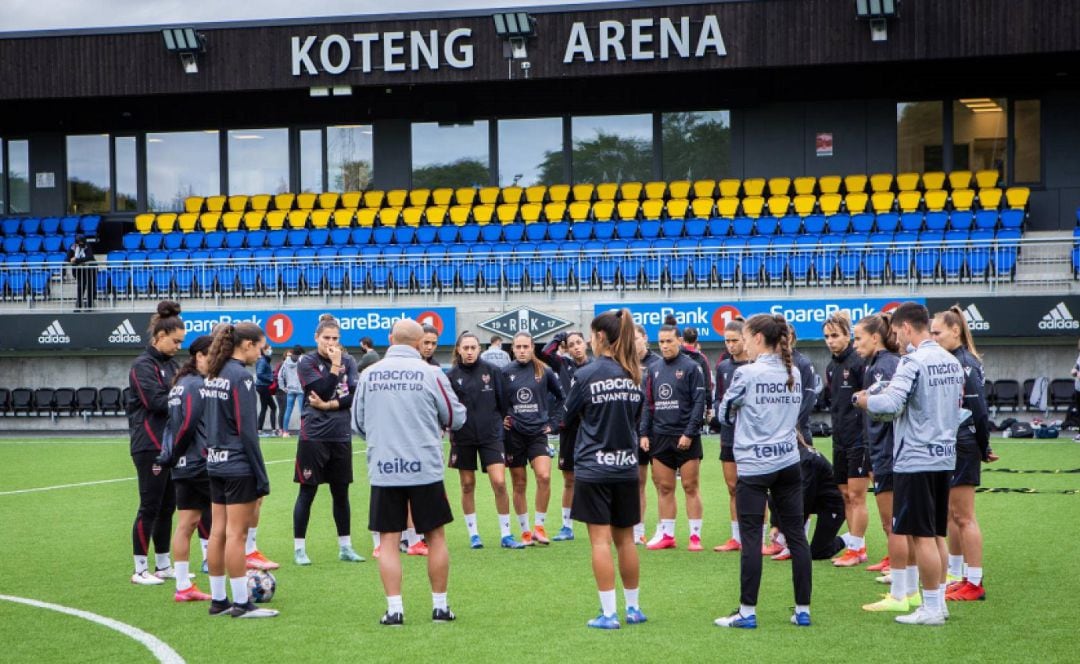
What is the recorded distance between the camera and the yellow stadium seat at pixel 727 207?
2966cm

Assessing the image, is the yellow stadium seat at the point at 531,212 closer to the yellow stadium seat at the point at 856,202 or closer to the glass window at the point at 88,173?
the yellow stadium seat at the point at 856,202

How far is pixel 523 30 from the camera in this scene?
30.2 meters

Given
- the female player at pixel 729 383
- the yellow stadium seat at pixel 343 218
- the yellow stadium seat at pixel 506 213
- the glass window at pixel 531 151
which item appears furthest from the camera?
the glass window at pixel 531 151

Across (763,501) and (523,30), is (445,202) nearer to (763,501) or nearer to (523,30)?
(523,30)

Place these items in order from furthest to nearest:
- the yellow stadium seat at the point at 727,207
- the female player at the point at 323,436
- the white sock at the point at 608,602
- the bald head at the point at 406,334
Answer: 1. the yellow stadium seat at the point at 727,207
2. the female player at the point at 323,436
3. the bald head at the point at 406,334
4. the white sock at the point at 608,602

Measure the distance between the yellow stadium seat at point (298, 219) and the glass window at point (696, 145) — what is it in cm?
959

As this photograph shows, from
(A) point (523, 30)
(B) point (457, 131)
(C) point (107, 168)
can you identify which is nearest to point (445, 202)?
(B) point (457, 131)

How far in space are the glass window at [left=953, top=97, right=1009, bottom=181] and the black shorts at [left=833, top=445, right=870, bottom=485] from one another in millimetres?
23697

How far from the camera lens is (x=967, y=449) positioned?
8.62 meters

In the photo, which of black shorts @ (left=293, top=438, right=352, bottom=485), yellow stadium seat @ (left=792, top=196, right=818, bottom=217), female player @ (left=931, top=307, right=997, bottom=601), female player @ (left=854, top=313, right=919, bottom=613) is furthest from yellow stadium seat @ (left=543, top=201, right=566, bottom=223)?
female player @ (left=931, top=307, right=997, bottom=601)

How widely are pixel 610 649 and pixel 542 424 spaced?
476cm

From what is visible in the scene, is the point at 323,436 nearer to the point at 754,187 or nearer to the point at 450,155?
the point at 754,187

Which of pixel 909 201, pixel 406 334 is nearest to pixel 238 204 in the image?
pixel 909 201

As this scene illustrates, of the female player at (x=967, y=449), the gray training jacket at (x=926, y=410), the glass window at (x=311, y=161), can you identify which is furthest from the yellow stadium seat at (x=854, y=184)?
the gray training jacket at (x=926, y=410)
